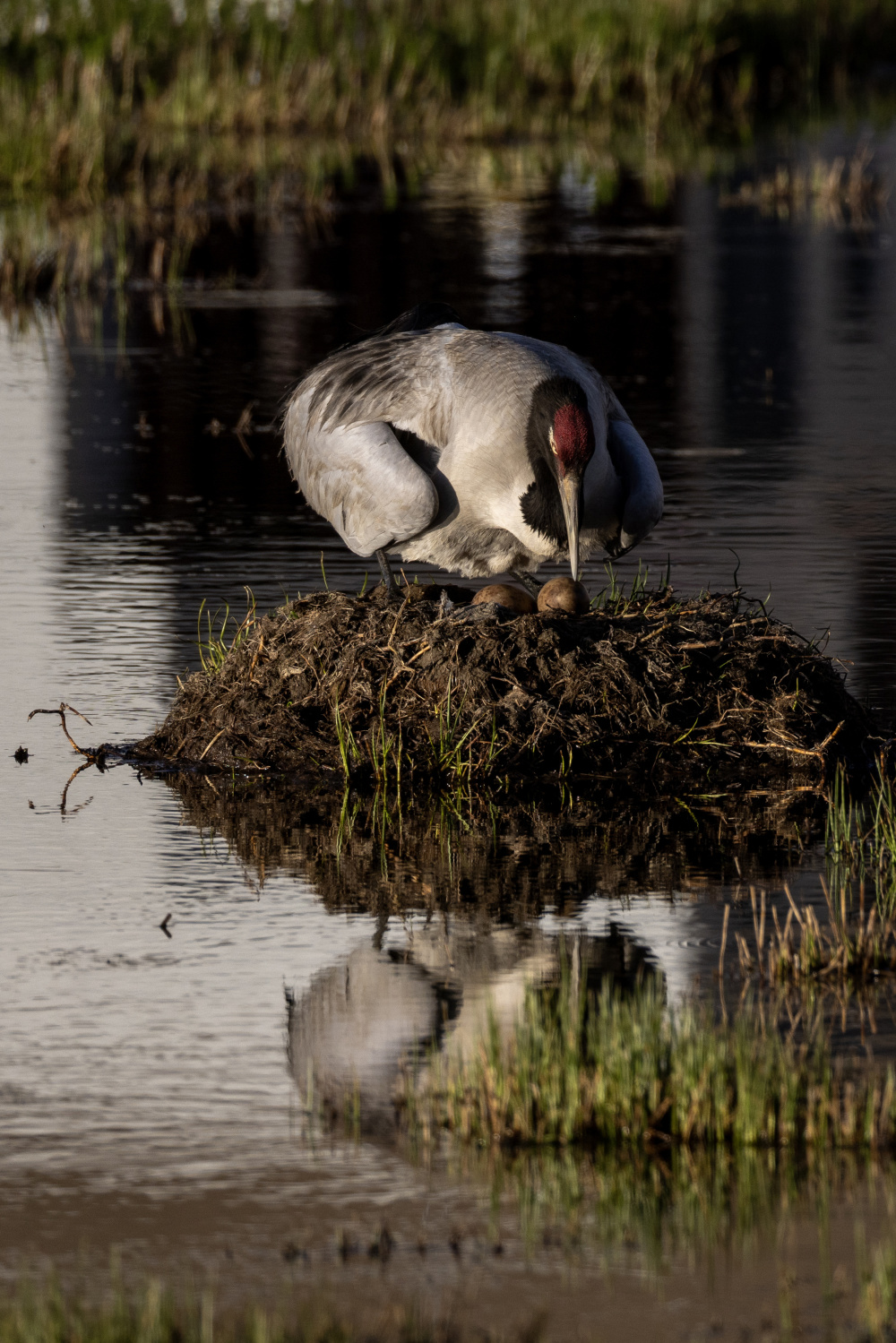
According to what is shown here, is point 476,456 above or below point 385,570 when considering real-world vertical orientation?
above

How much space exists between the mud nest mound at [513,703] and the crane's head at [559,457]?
15.3 inches

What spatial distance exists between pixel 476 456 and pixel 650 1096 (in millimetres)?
4712

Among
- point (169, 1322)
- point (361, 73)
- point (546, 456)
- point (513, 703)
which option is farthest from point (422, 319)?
point (361, 73)

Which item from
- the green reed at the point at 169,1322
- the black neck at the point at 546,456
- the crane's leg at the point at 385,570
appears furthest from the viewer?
the crane's leg at the point at 385,570

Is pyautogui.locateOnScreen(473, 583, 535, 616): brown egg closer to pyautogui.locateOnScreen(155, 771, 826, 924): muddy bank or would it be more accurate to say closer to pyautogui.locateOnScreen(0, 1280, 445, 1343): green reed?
pyautogui.locateOnScreen(155, 771, 826, 924): muddy bank

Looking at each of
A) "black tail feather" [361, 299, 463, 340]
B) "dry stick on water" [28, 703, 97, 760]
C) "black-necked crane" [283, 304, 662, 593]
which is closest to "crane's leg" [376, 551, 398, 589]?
"black-necked crane" [283, 304, 662, 593]

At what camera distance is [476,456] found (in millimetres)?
10445

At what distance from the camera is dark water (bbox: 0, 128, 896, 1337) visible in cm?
578

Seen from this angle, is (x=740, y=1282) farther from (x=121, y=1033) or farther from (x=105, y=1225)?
(x=121, y=1033)

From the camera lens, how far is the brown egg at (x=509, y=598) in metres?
10.8

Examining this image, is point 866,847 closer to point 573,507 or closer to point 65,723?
point 573,507

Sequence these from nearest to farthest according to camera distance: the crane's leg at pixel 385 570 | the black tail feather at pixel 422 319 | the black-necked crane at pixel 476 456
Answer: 1. the black-necked crane at pixel 476 456
2. the crane's leg at pixel 385 570
3. the black tail feather at pixel 422 319

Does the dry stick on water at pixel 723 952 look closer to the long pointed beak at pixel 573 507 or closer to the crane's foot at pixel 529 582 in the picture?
the long pointed beak at pixel 573 507

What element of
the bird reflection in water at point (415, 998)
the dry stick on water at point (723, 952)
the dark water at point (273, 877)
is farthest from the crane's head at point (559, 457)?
the dry stick on water at point (723, 952)
